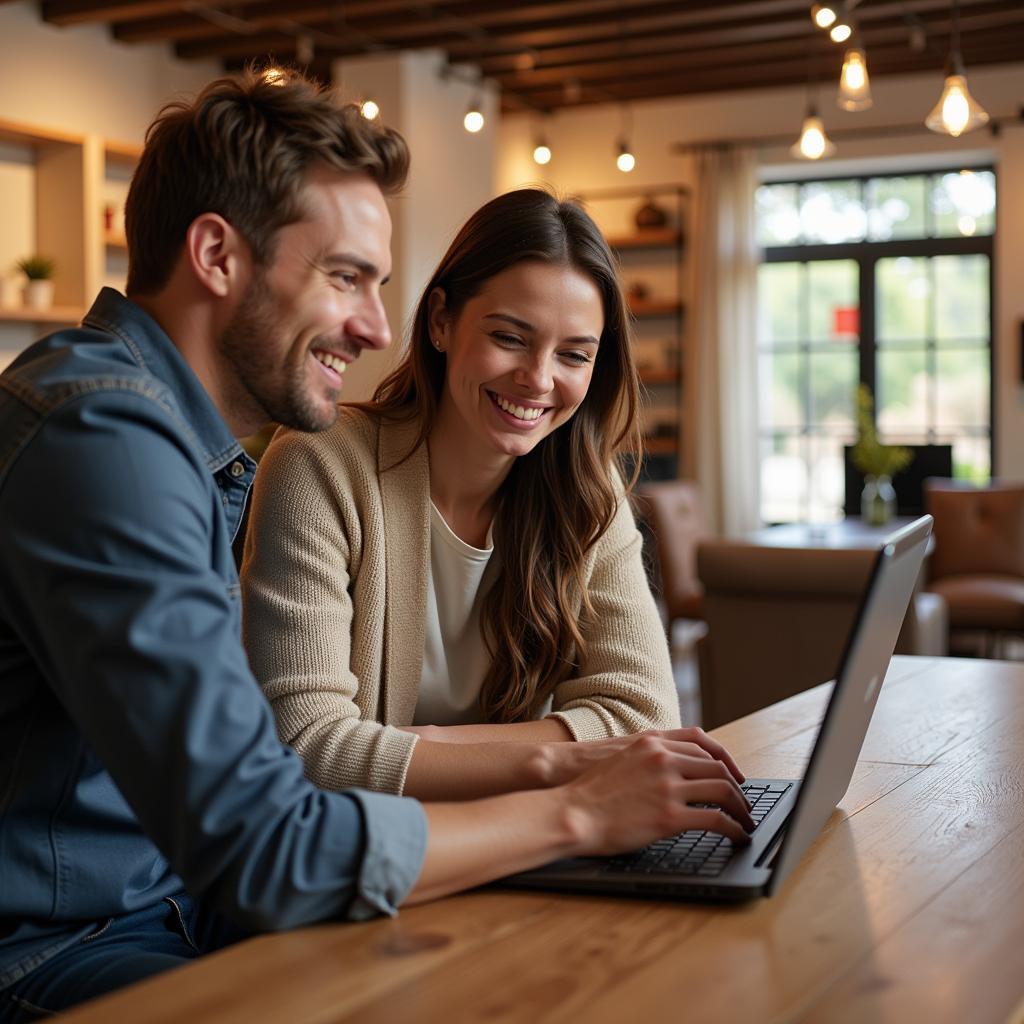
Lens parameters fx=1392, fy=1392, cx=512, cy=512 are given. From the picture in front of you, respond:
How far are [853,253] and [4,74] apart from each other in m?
5.10

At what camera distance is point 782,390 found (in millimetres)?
9141

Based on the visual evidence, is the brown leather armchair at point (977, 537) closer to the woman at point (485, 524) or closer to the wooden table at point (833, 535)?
the wooden table at point (833, 535)

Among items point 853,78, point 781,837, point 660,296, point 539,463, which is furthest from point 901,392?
point 781,837

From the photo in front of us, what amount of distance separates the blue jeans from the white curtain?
764cm

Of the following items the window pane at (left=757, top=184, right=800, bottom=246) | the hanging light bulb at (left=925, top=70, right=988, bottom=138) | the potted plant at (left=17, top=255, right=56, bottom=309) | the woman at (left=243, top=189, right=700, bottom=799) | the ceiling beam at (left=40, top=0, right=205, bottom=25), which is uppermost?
the ceiling beam at (left=40, top=0, right=205, bottom=25)

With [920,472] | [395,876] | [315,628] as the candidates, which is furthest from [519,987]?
[920,472]

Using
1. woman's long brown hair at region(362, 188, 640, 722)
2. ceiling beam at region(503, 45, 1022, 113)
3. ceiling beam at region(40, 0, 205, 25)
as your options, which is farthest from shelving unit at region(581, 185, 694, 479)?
woman's long brown hair at region(362, 188, 640, 722)

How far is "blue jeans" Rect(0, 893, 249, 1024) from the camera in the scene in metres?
1.21

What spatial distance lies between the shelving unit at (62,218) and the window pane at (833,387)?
453 cm

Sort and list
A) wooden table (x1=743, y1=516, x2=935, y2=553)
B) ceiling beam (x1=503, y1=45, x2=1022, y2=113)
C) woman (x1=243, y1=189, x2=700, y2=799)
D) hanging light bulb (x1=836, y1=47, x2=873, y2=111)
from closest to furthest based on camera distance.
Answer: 1. woman (x1=243, y1=189, x2=700, y2=799)
2. hanging light bulb (x1=836, y1=47, x2=873, y2=111)
3. wooden table (x1=743, y1=516, x2=935, y2=553)
4. ceiling beam (x1=503, y1=45, x2=1022, y2=113)

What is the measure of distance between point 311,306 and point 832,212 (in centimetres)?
805

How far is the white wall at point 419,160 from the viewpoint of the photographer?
717 cm

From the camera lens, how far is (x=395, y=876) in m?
1.12

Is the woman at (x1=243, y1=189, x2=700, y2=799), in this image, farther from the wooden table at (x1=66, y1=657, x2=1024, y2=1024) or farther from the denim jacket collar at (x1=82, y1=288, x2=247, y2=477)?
the wooden table at (x1=66, y1=657, x2=1024, y2=1024)
